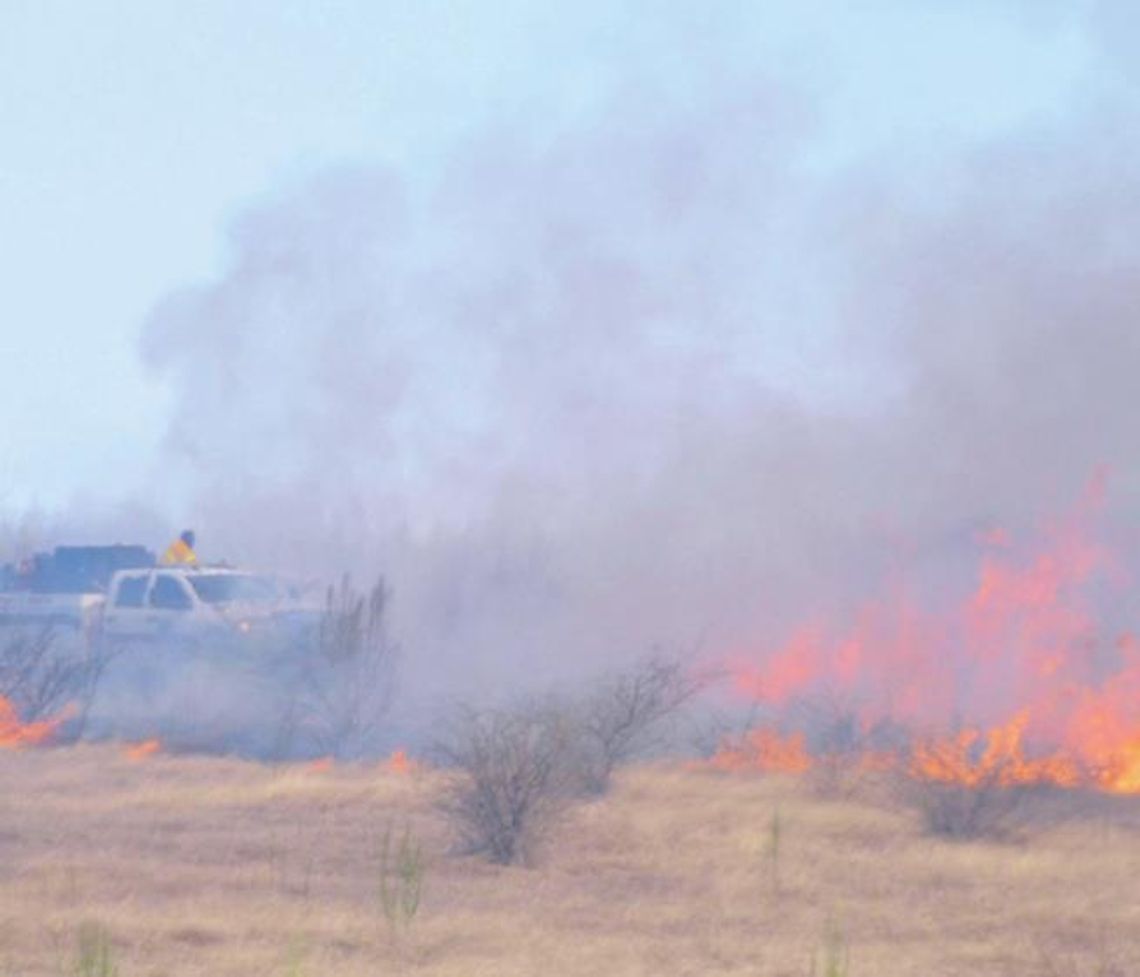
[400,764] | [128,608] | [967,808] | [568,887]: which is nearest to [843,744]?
[967,808]

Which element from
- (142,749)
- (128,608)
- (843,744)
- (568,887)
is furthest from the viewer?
(128,608)

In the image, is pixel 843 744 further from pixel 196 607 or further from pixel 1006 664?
pixel 196 607

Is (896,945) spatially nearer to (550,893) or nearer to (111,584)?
(550,893)

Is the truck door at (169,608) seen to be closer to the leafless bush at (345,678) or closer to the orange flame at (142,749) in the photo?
the leafless bush at (345,678)

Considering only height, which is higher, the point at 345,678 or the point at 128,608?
the point at 128,608

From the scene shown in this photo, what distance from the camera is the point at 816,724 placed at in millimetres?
18797

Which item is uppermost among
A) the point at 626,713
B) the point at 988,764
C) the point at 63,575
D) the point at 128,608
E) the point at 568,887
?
the point at 63,575

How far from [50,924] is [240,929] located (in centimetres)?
97

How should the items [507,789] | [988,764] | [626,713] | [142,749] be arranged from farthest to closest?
[142,749]
[626,713]
[988,764]
[507,789]

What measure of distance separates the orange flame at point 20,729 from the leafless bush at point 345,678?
266 cm

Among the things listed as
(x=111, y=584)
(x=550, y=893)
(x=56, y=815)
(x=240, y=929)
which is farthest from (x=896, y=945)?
(x=111, y=584)

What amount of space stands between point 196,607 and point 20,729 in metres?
3.36

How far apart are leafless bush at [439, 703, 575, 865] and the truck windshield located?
10.2m

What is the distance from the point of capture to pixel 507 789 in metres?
12.5
